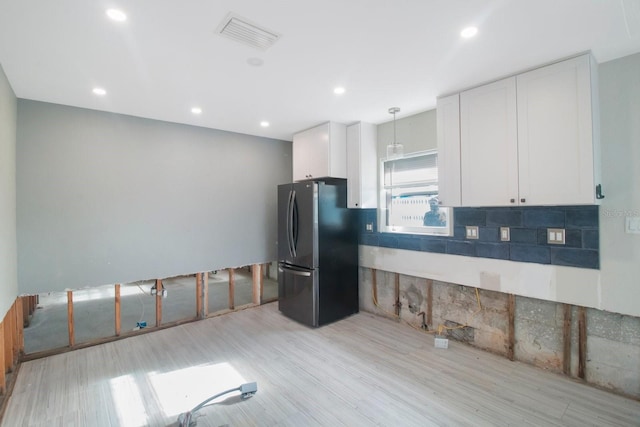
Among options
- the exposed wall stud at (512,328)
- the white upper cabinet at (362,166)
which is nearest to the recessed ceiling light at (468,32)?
the white upper cabinet at (362,166)

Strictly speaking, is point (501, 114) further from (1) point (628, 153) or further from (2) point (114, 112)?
(2) point (114, 112)

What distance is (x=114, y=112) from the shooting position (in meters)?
3.29

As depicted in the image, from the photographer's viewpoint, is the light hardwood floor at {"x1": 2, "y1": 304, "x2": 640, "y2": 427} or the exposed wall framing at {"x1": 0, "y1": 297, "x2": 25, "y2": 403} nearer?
the light hardwood floor at {"x1": 2, "y1": 304, "x2": 640, "y2": 427}

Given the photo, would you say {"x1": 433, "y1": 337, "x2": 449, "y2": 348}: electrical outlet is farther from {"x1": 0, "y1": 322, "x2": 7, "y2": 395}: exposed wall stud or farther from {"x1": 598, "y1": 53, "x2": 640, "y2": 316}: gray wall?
{"x1": 0, "y1": 322, "x2": 7, "y2": 395}: exposed wall stud

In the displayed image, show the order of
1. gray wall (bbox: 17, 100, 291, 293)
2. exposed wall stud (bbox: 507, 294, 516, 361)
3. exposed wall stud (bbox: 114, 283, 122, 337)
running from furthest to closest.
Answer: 1. exposed wall stud (bbox: 114, 283, 122, 337)
2. gray wall (bbox: 17, 100, 291, 293)
3. exposed wall stud (bbox: 507, 294, 516, 361)

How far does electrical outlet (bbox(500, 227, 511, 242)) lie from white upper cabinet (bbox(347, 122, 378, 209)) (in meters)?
1.53

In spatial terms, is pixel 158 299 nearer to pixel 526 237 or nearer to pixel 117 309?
pixel 117 309

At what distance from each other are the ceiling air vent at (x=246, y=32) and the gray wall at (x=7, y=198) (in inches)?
76.7

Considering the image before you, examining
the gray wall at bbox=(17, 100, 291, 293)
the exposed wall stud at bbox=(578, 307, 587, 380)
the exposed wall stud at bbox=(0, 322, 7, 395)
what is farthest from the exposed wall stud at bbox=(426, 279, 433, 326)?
the exposed wall stud at bbox=(0, 322, 7, 395)

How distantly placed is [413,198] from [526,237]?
1287mm

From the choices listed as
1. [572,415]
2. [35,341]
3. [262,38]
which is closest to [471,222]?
[572,415]

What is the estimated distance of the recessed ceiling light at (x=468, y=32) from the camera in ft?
5.99

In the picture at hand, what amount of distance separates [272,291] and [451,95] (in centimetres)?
424

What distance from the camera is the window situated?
3404mm
